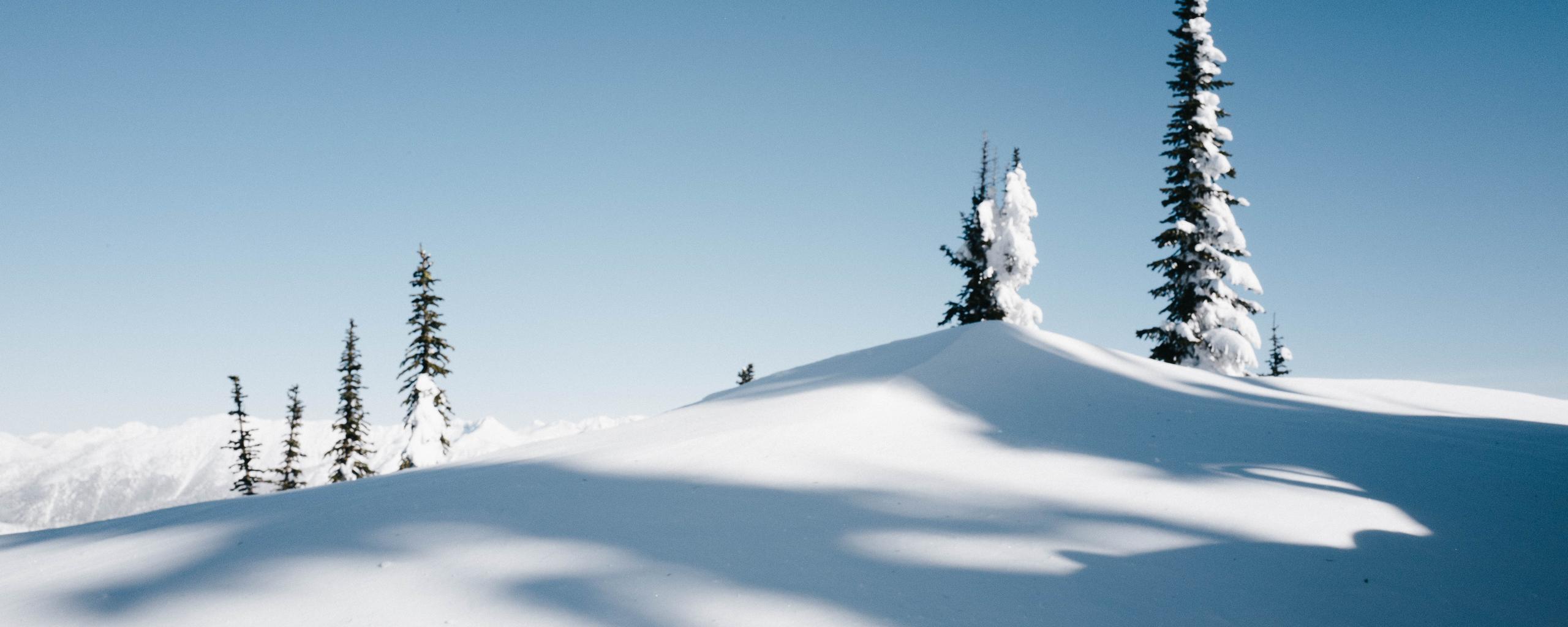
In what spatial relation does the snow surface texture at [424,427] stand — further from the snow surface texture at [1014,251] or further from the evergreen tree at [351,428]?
the snow surface texture at [1014,251]

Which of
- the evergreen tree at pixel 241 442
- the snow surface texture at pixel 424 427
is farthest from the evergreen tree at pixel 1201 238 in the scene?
the evergreen tree at pixel 241 442

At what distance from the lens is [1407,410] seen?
1100 cm

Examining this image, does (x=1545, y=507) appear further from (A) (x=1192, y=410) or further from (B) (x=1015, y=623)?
(B) (x=1015, y=623)

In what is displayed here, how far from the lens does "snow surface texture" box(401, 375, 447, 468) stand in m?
25.8

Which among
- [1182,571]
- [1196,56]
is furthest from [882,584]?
[1196,56]

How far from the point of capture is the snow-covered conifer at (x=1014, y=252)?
94.8 ft

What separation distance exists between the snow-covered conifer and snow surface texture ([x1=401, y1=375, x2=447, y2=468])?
816 inches

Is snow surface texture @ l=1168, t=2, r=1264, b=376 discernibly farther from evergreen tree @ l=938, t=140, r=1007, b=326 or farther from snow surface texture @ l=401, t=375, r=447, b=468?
A: snow surface texture @ l=401, t=375, r=447, b=468

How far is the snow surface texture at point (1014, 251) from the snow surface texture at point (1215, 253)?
7.97m

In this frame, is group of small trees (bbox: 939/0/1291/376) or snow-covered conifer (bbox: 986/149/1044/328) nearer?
group of small trees (bbox: 939/0/1291/376)

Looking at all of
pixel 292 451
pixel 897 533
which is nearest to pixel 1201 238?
pixel 897 533

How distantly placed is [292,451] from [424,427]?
11163 mm

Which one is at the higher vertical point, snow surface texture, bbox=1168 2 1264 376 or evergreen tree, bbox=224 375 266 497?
snow surface texture, bbox=1168 2 1264 376

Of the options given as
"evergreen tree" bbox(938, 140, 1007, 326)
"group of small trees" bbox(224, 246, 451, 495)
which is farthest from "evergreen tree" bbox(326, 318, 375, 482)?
"evergreen tree" bbox(938, 140, 1007, 326)
